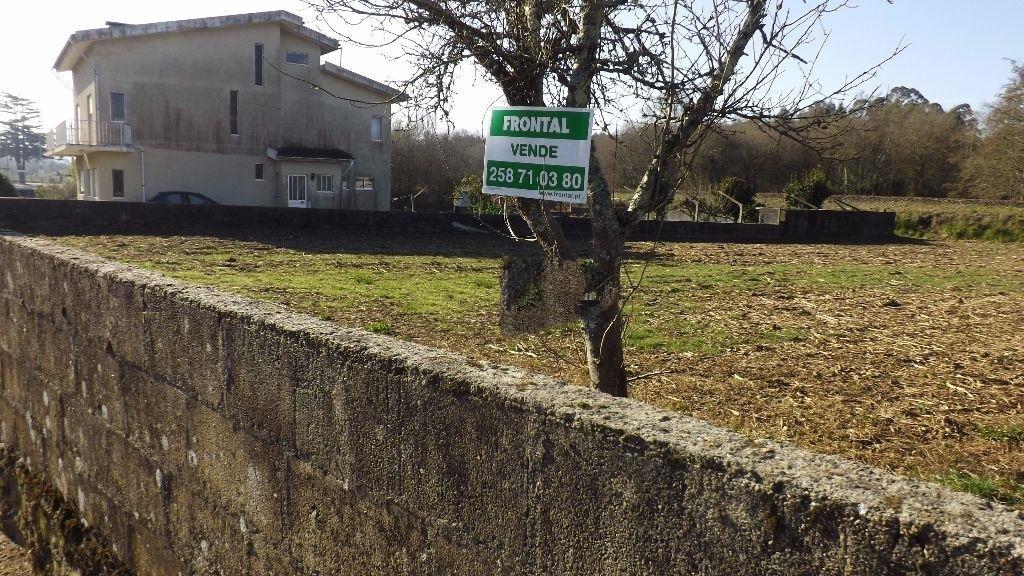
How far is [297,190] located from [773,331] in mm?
29433

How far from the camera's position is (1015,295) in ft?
36.7

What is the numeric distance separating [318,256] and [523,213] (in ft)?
34.2

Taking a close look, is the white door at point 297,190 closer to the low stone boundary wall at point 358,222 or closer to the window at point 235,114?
the window at point 235,114

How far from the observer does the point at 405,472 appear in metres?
2.67

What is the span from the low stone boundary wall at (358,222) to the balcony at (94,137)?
45.9ft

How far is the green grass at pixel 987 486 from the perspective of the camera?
11.0 feet

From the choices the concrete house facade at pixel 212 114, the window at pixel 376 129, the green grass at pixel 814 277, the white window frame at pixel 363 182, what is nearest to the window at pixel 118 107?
the concrete house facade at pixel 212 114

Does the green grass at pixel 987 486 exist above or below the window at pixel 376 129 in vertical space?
below

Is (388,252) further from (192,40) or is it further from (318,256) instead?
(192,40)

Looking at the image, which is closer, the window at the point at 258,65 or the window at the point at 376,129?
the window at the point at 258,65

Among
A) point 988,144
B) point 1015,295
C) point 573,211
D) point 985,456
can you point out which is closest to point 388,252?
point 573,211

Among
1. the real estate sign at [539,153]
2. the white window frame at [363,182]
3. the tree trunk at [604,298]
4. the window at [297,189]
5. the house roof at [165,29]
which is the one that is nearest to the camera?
the real estate sign at [539,153]

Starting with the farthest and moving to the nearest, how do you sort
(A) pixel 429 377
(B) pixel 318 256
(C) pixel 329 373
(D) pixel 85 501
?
(B) pixel 318 256 < (D) pixel 85 501 < (C) pixel 329 373 < (A) pixel 429 377

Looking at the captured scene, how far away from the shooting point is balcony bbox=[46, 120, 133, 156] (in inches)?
1177
